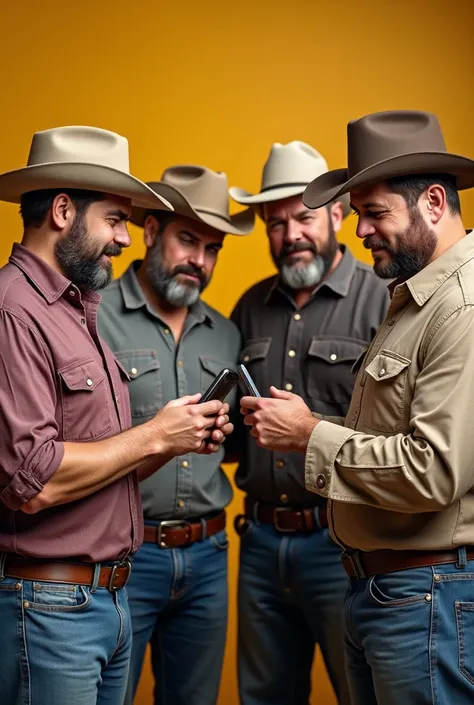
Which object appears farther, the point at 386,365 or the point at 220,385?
the point at 220,385

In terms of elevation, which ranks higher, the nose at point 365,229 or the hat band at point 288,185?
the hat band at point 288,185

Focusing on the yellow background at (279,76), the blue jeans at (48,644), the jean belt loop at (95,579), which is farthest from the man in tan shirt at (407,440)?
the yellow background at (279,76)

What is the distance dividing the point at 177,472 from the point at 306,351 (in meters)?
0.54

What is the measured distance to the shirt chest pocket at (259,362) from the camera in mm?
3174

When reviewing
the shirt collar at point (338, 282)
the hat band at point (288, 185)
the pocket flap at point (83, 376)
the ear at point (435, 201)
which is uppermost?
the hat band at point (288, 185)

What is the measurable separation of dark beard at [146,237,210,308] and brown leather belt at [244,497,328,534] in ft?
2.25

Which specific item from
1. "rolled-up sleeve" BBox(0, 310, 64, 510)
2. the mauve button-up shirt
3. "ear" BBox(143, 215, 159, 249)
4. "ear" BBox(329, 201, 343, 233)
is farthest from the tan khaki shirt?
"ear" BBox(143, 215, 159, 249)

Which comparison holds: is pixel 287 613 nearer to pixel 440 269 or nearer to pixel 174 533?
pixel 174 533

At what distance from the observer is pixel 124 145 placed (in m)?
2.59

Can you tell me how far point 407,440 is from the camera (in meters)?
2.14

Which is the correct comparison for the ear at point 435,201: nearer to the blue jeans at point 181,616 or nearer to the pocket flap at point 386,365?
the pocket flap at point 386,365

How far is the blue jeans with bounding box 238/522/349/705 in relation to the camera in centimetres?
298

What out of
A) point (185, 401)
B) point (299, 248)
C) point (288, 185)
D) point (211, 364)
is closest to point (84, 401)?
point (185, 401)

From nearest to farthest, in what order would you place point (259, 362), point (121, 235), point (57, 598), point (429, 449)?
1. point (429, 449)
2. point (57, 598)
3. point (121, 235)
4. point (259, 362)
